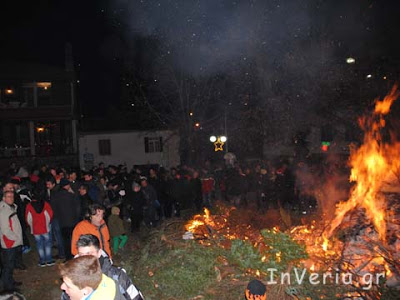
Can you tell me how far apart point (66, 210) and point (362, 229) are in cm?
560

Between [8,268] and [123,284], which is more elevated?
[123,284]

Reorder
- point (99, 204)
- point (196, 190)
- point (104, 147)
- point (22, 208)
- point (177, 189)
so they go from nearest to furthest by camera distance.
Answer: point (99, 204), point (22, 208), point (177, 189), point (196, 190), point (104, 147)

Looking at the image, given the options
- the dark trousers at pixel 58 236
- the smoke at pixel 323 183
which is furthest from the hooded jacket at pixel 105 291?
the smoke at pixel 323 183

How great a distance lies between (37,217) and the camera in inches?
281

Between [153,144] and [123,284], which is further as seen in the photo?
[153,144]

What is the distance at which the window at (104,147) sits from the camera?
26203 millimetres

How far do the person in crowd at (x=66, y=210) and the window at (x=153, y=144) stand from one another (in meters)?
19.2

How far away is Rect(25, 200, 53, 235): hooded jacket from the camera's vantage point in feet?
23.4

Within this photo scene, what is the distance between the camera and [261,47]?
1240cm

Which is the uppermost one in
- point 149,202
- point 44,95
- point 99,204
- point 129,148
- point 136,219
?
point 44,95

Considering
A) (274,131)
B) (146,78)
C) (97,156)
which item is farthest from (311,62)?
(97,156)

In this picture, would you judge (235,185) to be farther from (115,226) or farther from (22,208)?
(22,208)

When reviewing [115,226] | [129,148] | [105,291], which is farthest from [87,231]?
[129,148]

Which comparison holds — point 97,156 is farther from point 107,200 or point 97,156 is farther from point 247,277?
point 247,277
